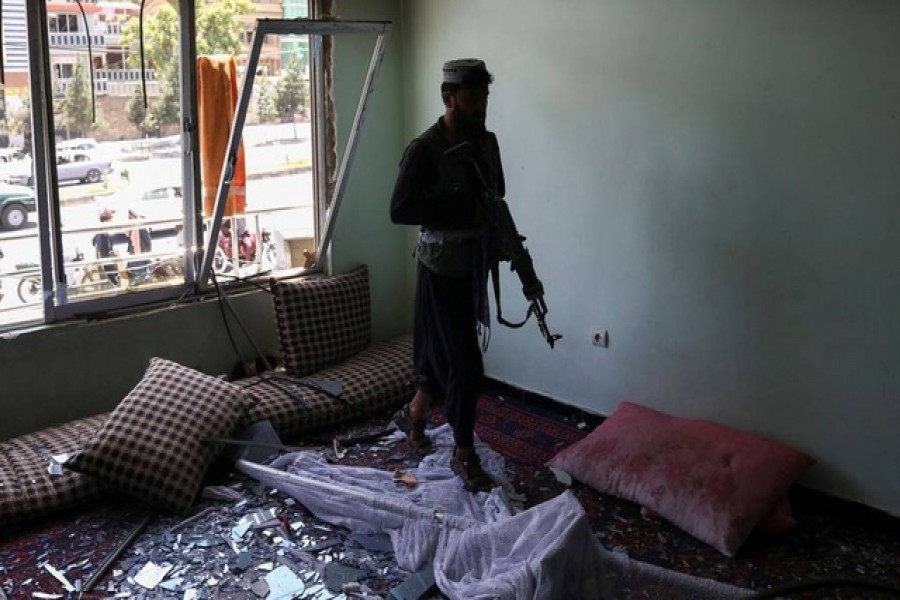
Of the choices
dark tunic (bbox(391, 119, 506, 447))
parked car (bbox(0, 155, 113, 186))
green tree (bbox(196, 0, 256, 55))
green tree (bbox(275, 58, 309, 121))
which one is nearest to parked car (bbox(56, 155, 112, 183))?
parked car (bbox(0, 155, 113, 186))

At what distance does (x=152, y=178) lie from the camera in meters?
4.08

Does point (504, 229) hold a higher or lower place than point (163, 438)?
higher

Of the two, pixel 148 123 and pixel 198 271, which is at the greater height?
pixel 148 123

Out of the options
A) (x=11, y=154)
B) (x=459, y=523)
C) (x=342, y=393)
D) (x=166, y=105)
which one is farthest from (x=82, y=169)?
(x=459, y=523)

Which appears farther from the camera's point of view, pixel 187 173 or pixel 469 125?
pixel 187 173

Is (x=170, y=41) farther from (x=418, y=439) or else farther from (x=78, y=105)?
(x=418, y=439)

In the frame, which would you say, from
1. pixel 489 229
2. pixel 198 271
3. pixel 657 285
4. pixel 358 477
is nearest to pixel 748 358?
pixel 657 285

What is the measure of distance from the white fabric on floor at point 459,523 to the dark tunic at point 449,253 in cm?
30

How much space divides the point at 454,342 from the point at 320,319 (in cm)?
121

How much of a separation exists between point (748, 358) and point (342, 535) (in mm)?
1751

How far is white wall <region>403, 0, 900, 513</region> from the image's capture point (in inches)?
124

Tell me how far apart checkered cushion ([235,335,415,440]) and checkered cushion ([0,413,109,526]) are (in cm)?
75

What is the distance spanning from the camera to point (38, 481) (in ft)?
11.0

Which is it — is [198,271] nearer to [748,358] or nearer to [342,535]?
[342,535]
